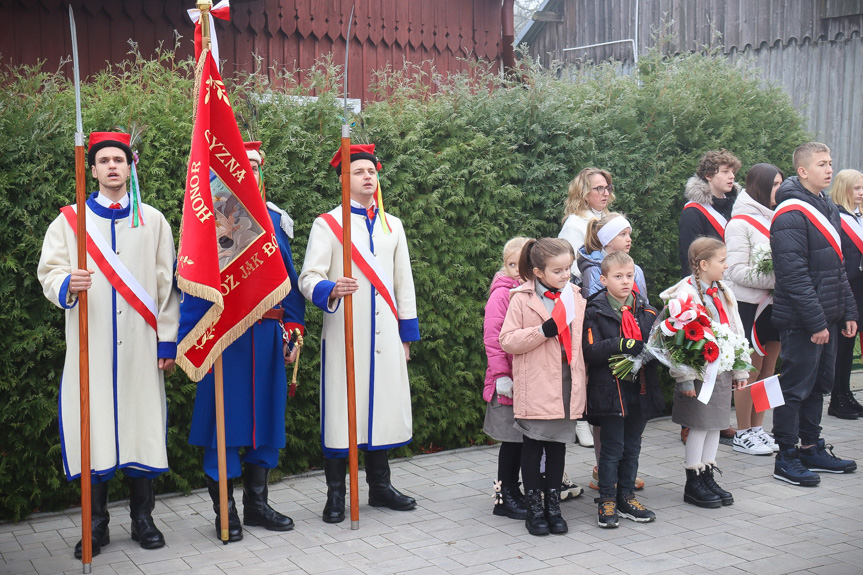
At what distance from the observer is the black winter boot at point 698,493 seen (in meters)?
5.39

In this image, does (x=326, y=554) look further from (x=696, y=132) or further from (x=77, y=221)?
(x=696, y=132)

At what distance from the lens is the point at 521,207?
23.5ft

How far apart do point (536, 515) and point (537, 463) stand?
0.28 metres

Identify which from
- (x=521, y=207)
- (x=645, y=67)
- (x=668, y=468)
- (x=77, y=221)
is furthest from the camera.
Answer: (x=645, y=67)

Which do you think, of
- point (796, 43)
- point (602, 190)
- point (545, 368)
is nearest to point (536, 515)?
point (545, 368)

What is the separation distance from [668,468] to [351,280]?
2808mm

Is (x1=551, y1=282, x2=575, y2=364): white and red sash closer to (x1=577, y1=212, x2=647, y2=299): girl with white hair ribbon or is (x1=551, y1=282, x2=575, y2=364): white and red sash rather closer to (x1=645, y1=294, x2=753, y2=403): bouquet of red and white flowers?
(x1=645, y1=294, x2=753, y2=403): bouquet of red and white flowers

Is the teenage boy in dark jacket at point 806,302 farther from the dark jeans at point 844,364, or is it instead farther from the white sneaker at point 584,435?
the dark jeans at point 844,364

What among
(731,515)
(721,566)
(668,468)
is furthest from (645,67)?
(721,566)

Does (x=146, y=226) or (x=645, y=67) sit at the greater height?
(x=645, y=67)

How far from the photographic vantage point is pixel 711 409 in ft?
17.6

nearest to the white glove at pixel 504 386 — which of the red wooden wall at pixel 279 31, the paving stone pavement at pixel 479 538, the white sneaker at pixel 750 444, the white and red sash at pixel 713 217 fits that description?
the paving stone pavement at pixel 479 538

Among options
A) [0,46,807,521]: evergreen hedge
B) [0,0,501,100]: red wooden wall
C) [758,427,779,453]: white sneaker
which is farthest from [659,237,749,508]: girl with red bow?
[0,0,501,100]: red wooden wall

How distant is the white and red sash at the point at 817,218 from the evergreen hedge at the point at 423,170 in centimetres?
180
